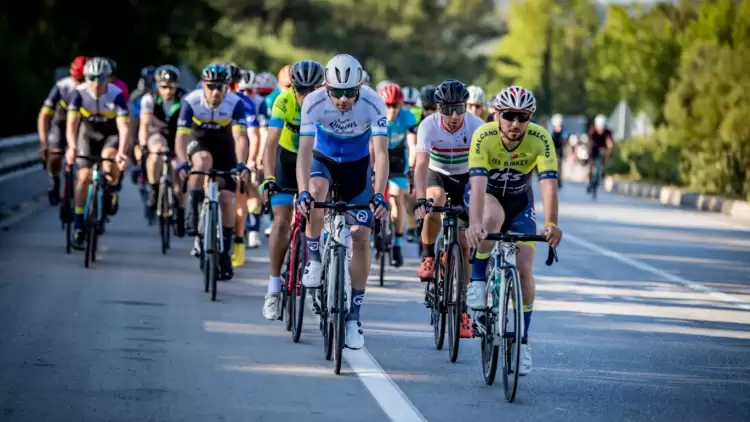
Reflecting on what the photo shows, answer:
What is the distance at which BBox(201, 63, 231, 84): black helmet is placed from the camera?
15.1 metres

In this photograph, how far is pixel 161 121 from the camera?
2009 cm

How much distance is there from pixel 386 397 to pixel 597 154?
88.1 ft

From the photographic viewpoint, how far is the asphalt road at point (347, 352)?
920 cm

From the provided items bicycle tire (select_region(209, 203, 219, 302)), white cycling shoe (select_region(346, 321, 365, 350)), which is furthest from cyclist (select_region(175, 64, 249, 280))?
white cycling shoe (select_region(346, 321, 365, 350))

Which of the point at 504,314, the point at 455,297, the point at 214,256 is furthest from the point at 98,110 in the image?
the point at 504,314

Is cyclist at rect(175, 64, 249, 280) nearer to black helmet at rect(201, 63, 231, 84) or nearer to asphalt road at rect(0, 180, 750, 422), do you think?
black helmet at rect(201, 63, 231, 84)

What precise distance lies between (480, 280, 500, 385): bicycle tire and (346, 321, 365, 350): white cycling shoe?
95 cm

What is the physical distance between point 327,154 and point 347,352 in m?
1.37

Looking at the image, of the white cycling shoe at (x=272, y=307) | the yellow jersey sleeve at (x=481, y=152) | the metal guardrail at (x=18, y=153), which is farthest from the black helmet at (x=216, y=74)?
the metal guardrail at (x=18, y=153)

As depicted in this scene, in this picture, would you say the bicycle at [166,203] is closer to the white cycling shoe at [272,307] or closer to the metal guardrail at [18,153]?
the metal guardrail at [18,153]

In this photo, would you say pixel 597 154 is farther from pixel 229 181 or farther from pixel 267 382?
pixel 267 382

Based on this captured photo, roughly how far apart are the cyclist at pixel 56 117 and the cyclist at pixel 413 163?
3931mm

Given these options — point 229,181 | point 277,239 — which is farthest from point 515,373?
point 229,181

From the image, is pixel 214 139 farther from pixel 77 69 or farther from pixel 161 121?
pixel 161 121
